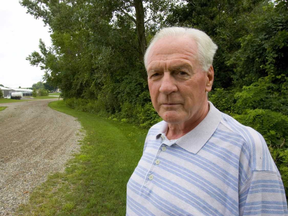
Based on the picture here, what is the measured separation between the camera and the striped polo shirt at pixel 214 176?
0.95 m

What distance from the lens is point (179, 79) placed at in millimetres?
1191

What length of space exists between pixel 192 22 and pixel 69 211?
10.8 m

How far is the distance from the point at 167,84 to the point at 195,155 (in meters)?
0.43

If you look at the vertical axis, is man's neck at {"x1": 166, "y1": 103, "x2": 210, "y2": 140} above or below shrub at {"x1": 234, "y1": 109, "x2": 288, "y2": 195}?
above

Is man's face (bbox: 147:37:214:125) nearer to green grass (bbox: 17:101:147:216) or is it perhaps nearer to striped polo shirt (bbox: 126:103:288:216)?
striped polo shirt (bbox: 126:103:288:216)

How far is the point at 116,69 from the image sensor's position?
43.4 ft

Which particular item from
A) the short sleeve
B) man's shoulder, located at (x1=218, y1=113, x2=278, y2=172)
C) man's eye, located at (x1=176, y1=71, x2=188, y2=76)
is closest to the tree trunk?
man's eye, located at (x1=176, y1=71, x2=188, y2=76)

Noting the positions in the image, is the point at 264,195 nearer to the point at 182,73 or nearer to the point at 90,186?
the point at 182,73

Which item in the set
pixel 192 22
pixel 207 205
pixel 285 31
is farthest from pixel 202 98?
pixel 192 22

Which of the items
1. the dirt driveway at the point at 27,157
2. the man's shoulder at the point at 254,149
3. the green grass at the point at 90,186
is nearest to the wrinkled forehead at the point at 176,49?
the man's shoulder at the point at 254,149

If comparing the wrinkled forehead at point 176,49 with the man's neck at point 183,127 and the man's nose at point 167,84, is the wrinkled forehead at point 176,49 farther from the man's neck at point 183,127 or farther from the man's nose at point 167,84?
the man's neck at point 183,127

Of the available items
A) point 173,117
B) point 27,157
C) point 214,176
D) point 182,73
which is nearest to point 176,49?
point 182,73

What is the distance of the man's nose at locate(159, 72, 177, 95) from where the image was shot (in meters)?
1.19

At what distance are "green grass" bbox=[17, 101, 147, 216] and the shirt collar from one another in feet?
9.82
